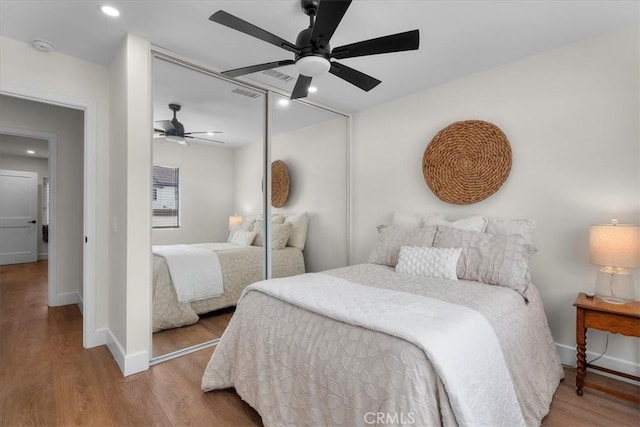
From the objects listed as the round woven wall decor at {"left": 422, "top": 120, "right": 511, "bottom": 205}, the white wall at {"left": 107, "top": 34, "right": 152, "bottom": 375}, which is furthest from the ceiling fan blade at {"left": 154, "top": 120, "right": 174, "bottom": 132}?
the round woven wall decor at {"left": 422, "top": 120, "right": 511, "bottom": 205}

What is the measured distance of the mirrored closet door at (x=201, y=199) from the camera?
99.6 inches

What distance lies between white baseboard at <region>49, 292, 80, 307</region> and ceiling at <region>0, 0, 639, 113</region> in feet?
9.63

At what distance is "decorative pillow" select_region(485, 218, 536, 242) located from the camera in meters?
2.40

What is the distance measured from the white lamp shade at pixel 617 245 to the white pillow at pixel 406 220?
4.41 ft

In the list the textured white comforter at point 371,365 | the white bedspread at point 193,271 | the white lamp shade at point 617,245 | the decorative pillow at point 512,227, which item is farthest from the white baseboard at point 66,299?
the white lamp shade at point 617,245

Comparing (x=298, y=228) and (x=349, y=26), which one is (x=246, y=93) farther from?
(x=298, y=228)

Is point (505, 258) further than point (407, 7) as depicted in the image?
Yes

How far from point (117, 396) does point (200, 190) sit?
162 cm

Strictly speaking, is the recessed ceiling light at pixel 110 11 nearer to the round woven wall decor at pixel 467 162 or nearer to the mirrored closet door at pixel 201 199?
the mirrored closet door at pixel 201 199

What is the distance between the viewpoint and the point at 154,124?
2461 millimetres

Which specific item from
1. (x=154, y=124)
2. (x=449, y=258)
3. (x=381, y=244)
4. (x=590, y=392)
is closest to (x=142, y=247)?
(x=154, y=124)

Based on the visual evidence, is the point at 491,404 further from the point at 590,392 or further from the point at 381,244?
the point at 381,244

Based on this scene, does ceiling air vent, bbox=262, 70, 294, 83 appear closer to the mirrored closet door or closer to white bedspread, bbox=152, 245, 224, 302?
the mirrored closet door

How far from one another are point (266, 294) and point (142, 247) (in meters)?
1.14
